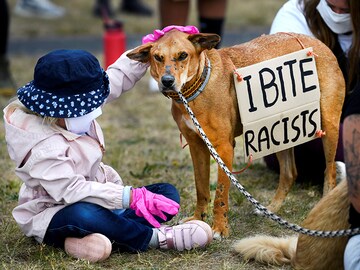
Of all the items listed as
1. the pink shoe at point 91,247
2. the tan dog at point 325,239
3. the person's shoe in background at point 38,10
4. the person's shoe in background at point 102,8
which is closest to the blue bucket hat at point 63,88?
the pink shoe at point 91,247

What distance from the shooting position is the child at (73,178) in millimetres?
3186

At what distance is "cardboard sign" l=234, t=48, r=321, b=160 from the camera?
3.56 metres

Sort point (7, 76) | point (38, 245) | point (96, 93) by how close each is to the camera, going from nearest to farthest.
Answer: point (96, 93) → point (38, 245) → point (7, 76)

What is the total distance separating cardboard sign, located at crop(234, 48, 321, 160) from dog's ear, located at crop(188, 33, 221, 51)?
241 mm

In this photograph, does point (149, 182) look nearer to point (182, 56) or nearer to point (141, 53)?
point (141, 53)

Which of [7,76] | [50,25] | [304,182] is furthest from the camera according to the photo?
[50,25]

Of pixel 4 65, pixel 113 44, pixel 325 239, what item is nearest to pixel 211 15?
pixel 113 44

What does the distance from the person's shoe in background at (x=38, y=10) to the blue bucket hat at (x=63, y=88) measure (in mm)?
7871

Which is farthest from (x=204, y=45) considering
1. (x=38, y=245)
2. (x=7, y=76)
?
(x=7, y=76)

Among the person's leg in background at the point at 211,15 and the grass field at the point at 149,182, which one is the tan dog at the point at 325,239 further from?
the person's leg in background at the point at 211,15

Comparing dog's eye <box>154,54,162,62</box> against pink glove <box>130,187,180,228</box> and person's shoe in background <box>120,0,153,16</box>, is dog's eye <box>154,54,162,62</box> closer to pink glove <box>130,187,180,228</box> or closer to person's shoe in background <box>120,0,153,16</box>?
pink glove <box>130,187,180,228</box>

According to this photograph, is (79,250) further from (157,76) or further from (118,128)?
(118,128)

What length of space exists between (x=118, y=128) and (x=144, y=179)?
53.6 inches

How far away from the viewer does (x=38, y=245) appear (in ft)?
11.5
